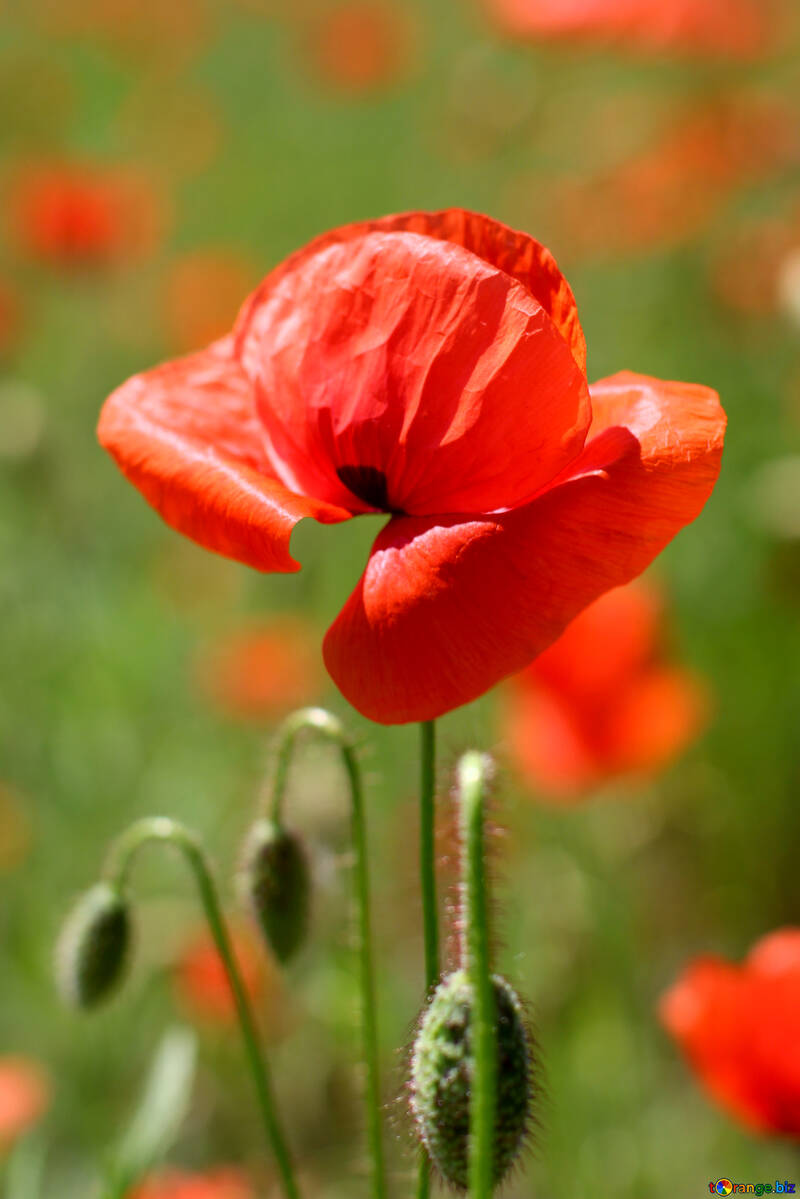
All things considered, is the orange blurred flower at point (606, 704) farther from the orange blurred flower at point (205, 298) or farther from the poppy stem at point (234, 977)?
the orange blurred flower at point (205, 298)

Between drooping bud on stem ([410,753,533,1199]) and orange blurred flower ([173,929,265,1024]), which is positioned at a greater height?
drooping bud on stem ([410,753,533,1199])

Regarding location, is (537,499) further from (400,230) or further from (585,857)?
(585,857)

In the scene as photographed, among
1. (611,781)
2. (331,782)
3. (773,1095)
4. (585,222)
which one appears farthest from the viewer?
(585,222)

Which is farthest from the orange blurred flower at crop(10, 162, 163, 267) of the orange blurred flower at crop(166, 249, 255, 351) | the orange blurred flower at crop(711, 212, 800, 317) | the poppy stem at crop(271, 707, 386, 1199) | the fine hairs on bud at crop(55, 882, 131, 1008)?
the poppy stem at crop(271, 707, 386, 1199)

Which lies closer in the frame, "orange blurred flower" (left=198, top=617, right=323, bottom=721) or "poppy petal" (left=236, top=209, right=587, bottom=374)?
"poppy petal" (left=236, top=209, right=587, bottom=374)

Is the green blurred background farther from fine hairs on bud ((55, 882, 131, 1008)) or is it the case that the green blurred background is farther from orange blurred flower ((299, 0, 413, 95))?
fine hairs on bud ((55, 882, 131, 1008))

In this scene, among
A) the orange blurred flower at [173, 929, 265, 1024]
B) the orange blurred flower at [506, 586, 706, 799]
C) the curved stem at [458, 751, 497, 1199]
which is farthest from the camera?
the orange blurred flower at [506, 586, 706, 799]

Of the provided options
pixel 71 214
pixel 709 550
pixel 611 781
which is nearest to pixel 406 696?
pixel 611 781

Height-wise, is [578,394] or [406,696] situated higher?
[578,394]
